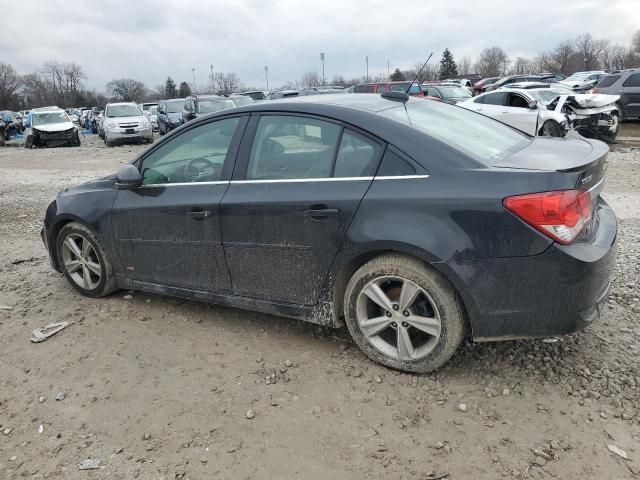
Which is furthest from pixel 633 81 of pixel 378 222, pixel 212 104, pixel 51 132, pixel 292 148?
pixel 51 132

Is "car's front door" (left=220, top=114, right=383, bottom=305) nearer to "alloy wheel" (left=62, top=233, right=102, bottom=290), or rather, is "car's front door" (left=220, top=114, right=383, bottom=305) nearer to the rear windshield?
the rear windshield

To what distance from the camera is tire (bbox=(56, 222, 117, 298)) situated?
4379 mm

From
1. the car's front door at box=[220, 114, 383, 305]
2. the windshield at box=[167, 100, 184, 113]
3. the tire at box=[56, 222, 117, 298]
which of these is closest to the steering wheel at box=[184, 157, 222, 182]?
the car's front door at box=[220, 114, 383, 305]

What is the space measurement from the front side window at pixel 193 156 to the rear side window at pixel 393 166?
116cm

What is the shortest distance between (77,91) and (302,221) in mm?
110035

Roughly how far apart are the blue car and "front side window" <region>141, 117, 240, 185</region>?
61.1 feet

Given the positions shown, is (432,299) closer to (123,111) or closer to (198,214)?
(198,214)

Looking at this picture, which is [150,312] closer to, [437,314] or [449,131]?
[437,314]

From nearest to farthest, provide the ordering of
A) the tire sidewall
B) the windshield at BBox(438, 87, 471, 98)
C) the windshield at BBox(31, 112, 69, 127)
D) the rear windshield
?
1. the tire sidewall
2. the rear windshield
3. the windshield at BBox(438, 87, 471, 98)
4. the windshield at BBox(31, 112, 69, 127)

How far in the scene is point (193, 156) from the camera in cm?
388

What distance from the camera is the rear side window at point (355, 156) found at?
3.10 metres

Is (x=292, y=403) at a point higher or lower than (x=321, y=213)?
lower

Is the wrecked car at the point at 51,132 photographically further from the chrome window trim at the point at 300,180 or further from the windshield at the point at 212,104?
the chrome window trim at the point at 300,180

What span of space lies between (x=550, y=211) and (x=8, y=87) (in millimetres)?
102078
